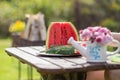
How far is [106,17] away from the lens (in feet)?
34.0

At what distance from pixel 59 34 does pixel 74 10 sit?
25.6ft

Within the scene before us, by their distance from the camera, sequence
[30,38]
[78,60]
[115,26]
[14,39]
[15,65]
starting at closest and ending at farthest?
[78,60]
[30,38]
[14,39]
[15,65]
[115,26]

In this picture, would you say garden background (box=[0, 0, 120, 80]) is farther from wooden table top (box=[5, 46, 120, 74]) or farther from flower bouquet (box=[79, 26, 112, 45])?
flower bouquet (box=[79, 26, 112, 45])

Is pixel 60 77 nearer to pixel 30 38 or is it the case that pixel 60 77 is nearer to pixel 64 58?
pixel 64 58

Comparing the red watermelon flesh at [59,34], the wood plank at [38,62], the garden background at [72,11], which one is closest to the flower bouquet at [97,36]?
the wood plank at [38,62]

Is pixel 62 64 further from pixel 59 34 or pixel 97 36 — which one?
pixel 59 34

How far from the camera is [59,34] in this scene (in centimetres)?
257

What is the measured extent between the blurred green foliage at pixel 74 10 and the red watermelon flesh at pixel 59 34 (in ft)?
24.5

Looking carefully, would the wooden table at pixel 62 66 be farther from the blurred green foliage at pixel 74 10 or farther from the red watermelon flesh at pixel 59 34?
the blurred green foliage at pixel 74 10

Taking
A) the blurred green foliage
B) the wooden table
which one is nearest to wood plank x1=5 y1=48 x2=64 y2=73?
the wooden table

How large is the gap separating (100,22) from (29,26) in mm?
6249

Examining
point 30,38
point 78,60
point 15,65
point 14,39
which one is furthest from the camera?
point 15,65

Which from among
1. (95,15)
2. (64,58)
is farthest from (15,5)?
(64,58)

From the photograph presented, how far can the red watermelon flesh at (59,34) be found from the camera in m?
2.54
